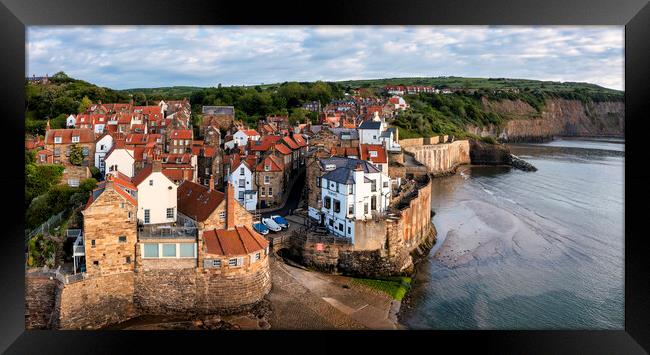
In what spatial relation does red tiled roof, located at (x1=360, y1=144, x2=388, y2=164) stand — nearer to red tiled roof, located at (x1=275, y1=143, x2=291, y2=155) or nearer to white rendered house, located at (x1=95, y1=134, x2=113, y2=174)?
red tiled roof, located at (x1=275, y1=143, x2=291, y2=155)

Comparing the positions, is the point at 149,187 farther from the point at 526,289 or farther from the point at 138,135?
the point at 526,289

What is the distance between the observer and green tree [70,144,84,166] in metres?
15.9

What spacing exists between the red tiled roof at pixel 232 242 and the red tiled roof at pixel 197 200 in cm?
43

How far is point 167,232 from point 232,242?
131 centimetres

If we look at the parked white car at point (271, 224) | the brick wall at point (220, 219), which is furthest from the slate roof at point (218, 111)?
the brick wall at point (220, 219)

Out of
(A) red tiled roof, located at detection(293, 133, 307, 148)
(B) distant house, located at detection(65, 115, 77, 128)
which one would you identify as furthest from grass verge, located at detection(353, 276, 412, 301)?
(B) distant house, located at detection(65, 115, 77, 128)

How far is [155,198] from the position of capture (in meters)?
10.9

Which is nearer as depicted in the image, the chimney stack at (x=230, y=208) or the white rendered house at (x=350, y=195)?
the chimney stack at (x=230, y=208)

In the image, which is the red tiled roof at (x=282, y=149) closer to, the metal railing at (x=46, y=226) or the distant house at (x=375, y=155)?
the distant house at (x=375, y=155)

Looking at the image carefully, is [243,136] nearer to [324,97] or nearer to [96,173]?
[96,173]

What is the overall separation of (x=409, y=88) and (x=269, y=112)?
2454 cm

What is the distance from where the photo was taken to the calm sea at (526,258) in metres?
10.7
